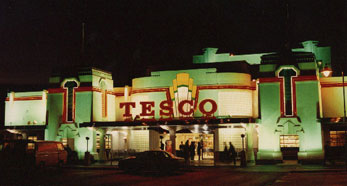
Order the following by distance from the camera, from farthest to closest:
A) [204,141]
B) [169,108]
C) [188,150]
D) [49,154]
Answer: [204,141], [169,108], [188,150], [49,154]

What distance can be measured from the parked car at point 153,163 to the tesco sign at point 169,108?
1045cm

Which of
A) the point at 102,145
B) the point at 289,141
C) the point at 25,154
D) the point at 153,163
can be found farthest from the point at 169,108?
the point at 25,154

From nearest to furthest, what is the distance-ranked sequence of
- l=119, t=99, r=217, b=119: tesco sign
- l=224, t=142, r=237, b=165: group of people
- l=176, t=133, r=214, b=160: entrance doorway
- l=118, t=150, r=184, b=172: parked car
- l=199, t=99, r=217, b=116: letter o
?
l=118, t=150, r=184, b=172: parked car
l=224, t=142, r=237, b=165: group of people
l=199, t=99, r=217, b=116: letter o
l=119, t=99, r=217, b=119: tesco sign
l=176, t=133, r=214, b=160: entrance doorway

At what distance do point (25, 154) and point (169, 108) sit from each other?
50.5ft

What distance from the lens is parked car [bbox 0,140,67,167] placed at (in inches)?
1099

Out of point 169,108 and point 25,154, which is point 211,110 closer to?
point 169,108

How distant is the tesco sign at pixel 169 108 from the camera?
130 feet

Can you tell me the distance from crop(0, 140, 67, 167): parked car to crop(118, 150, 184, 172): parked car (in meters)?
5.33

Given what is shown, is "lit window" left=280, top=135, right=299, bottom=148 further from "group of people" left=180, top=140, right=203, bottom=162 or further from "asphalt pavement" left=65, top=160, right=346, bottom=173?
"group of people" left=180, top=140, right=203, bottom=162

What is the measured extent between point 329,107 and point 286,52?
702 cm

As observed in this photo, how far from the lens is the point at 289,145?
123 ft

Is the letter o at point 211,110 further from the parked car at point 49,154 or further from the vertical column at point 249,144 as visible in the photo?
the parked car at point 49,154

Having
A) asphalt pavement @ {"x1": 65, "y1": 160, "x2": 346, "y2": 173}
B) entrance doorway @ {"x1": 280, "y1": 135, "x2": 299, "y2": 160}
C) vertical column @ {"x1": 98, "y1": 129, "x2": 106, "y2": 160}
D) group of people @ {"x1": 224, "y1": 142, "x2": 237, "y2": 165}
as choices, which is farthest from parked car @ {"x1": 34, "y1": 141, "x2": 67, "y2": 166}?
entrance doorway @ {"x1": 280, "y1": 135, "x2": 299, "y2": 160}

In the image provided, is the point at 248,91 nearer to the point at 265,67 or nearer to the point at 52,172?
the point at 265,67
